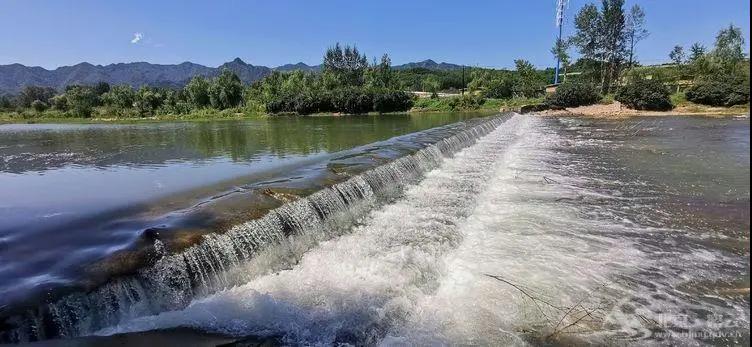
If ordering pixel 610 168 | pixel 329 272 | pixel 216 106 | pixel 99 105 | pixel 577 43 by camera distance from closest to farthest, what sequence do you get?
pixel 329 272, pixel 610 168, pixel 577 43, pixel 216 106, pixel 99 105

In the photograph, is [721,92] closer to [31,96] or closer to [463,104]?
[463,104]

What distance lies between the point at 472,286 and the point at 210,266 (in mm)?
3397

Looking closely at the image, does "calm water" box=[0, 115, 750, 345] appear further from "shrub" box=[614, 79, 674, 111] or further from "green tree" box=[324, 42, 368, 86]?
"green tree" box=[324, 42, 368, 86]

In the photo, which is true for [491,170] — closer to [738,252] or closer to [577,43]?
[738,252]

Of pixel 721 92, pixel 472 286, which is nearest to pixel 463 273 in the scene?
pixel 472 286

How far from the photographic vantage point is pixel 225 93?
88812 mm

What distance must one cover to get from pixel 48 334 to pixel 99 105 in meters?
120

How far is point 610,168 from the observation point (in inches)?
547

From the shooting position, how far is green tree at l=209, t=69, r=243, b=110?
89.0 metres

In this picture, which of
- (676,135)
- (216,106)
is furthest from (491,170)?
(216,106)

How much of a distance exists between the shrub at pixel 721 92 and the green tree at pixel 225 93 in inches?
Result: 2992

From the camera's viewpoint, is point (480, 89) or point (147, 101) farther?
point (147, 101)

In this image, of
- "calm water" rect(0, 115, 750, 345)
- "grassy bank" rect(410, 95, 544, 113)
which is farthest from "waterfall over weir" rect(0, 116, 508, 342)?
"grassy bank" rect(410, 95, 544, 113)

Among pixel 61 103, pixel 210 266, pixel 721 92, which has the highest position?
pixel 61 103
